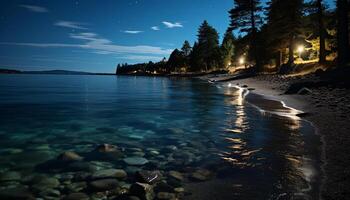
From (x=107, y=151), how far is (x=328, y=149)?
17.6ft

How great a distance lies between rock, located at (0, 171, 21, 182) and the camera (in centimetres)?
551

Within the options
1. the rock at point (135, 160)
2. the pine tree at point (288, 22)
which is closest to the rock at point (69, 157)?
the rock at point (135, 160)

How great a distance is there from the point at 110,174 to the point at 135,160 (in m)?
1.10

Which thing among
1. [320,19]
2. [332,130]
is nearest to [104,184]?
[332,130]

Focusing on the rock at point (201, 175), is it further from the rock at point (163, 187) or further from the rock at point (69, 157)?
the rock at point (69, 157)

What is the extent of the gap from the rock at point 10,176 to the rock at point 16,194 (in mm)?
669

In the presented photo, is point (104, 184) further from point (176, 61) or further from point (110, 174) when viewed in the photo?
point (176, 61)

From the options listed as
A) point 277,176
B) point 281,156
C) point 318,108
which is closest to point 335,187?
point 277,176

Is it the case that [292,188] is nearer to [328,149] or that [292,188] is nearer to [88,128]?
[328,149]

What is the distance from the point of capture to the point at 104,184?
5062 mm

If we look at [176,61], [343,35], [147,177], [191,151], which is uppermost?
[176,61]

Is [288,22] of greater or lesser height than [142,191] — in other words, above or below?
above

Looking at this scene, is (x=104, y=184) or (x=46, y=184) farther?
(x=46, y=184)

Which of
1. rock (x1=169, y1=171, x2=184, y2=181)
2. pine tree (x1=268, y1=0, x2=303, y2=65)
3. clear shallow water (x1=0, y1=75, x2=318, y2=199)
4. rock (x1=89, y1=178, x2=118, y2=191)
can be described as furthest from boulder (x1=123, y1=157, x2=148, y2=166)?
pine tree (x1=268, y1=0, x2=303, y2=65)
